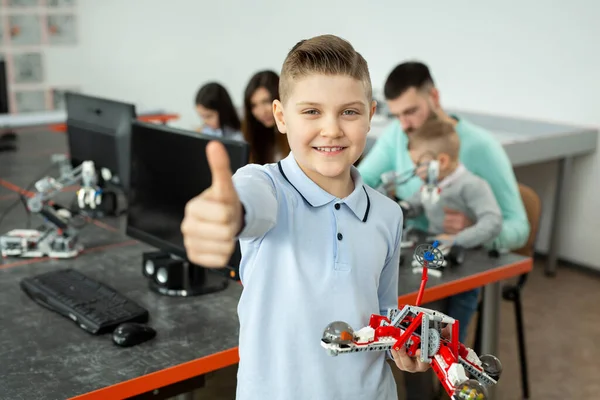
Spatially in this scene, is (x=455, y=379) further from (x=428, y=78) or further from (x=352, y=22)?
(x=352, y=22)

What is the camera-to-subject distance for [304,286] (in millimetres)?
1179

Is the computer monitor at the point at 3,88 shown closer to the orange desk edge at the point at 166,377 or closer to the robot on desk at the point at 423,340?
the orange desk edge at the point at 166,377

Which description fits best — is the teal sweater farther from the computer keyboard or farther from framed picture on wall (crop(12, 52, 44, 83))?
framed picture on wall (crop(12, 52, 44, 83))

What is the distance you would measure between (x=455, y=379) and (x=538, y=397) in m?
2.11

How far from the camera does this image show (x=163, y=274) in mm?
2025

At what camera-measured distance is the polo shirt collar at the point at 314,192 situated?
1.21 metres

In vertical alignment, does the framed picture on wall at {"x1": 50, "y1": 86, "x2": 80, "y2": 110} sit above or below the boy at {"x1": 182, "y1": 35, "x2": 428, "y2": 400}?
below

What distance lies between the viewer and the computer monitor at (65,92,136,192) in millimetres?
2816

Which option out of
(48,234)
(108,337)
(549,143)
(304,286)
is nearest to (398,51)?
(549,143)

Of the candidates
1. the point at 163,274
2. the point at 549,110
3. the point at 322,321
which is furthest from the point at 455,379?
the point at 549,110

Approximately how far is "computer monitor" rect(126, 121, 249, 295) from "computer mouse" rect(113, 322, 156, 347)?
276 mm

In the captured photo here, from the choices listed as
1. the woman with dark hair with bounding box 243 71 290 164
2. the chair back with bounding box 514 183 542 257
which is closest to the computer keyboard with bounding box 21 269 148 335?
the woman with dark hair with bounding box 243 71 290 164

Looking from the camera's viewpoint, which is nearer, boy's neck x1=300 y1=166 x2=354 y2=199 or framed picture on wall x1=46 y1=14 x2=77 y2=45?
boy's neck x1=300 y1=166 x2=354 y2=199

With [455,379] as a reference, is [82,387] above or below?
below
